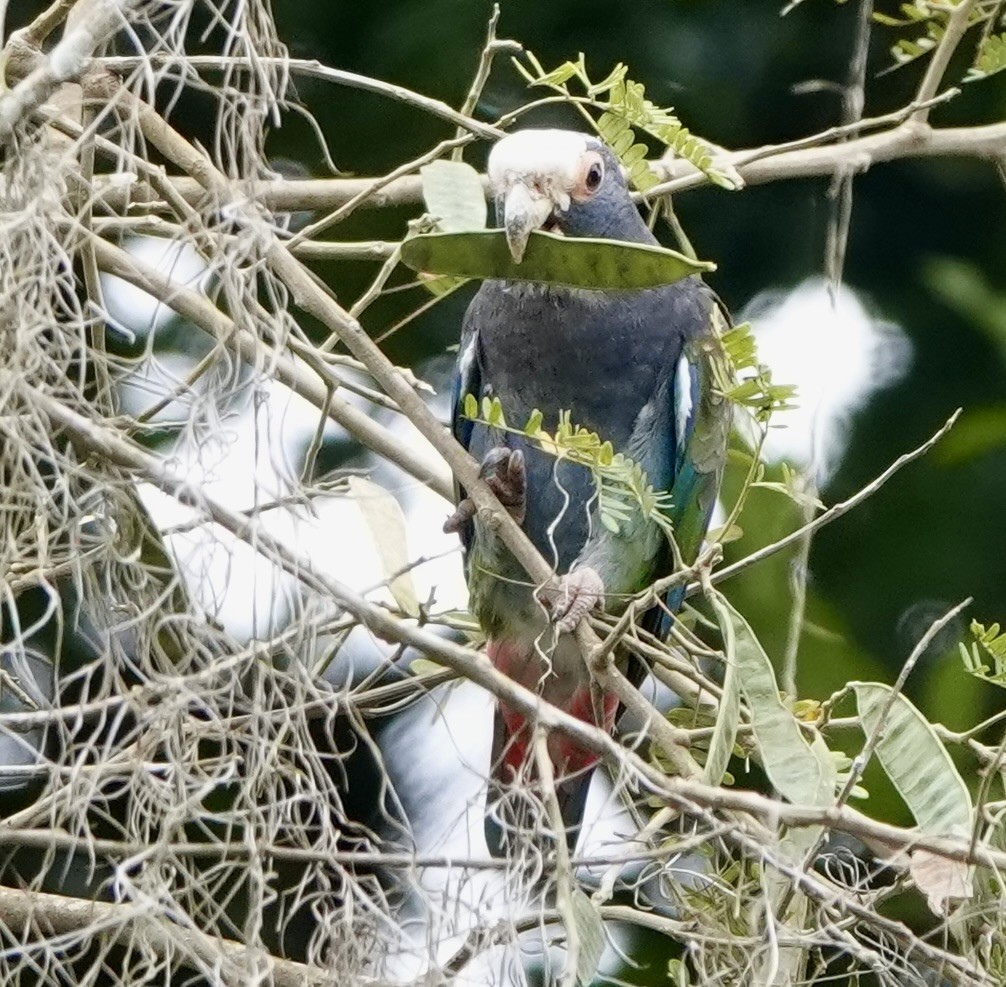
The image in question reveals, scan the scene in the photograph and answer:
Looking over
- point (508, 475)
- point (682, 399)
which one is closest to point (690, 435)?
point (682, 399)

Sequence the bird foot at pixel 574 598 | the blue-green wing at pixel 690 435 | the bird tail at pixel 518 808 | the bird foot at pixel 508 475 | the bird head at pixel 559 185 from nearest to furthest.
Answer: the bird tail at pixel 518 808 < the bird foot at pixel 574 598 < the bird head at pixel 559 185 < the bird foot at pixel 508 475 < the blue-green wing at pixel 690 435

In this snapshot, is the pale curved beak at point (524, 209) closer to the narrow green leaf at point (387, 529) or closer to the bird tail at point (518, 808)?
the narrow green leaf at point (387, 529)

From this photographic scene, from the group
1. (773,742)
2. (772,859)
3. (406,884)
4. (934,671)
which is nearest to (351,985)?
(406,884)

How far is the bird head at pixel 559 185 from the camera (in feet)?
6.05

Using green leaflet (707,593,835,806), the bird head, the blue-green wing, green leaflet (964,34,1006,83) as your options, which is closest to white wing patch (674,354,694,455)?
the blue-green wing

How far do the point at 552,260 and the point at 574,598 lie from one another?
1.69ft

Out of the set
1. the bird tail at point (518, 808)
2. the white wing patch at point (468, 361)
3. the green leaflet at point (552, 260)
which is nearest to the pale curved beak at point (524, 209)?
the green leaflet at point (552, 260)

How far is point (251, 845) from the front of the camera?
3.59 feet

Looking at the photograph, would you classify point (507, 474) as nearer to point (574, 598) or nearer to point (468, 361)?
point (468, 361)

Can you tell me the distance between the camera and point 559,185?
1.94 metres

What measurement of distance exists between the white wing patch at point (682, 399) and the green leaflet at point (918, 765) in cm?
79

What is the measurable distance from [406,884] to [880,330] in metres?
1.89

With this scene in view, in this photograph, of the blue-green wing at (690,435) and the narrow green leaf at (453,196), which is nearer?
the narrow green leaf at (453,196)

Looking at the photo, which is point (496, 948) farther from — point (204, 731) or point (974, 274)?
point (974, 274)
